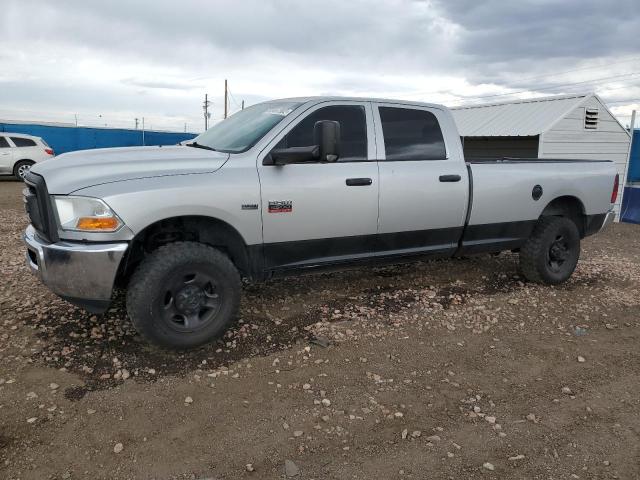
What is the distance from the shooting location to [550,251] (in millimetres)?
5543

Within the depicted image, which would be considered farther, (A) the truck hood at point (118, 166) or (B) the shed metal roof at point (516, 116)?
(B) the shed metal roof at point (516, 116)

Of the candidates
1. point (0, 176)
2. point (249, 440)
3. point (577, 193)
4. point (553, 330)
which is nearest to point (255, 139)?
point (249, 440)

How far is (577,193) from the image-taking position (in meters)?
5.47

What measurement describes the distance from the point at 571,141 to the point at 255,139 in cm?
1301

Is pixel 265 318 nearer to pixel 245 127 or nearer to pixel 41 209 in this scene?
pixel 245 127

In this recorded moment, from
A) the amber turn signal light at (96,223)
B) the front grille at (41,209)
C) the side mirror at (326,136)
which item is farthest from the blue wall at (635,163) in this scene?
the front grille at (41,209)

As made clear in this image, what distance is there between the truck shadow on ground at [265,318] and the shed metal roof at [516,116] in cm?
972

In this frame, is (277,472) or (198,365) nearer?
(277,472)

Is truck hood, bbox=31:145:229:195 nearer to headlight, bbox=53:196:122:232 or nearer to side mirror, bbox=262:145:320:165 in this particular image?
headlight, bbox=53:196:122:232

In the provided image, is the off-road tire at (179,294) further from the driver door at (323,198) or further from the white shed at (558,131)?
the white shed at (558,131)

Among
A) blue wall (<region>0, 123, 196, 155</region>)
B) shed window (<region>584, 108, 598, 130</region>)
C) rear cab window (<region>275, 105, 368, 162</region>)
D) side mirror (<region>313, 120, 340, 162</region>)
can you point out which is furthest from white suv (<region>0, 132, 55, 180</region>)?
shed window (<region>584, 108, 598, 130</region>)

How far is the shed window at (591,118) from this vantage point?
14445mm

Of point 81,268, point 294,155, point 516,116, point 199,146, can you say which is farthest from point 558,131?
point 81,268

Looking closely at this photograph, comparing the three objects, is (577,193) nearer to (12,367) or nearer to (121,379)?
(121,379)
